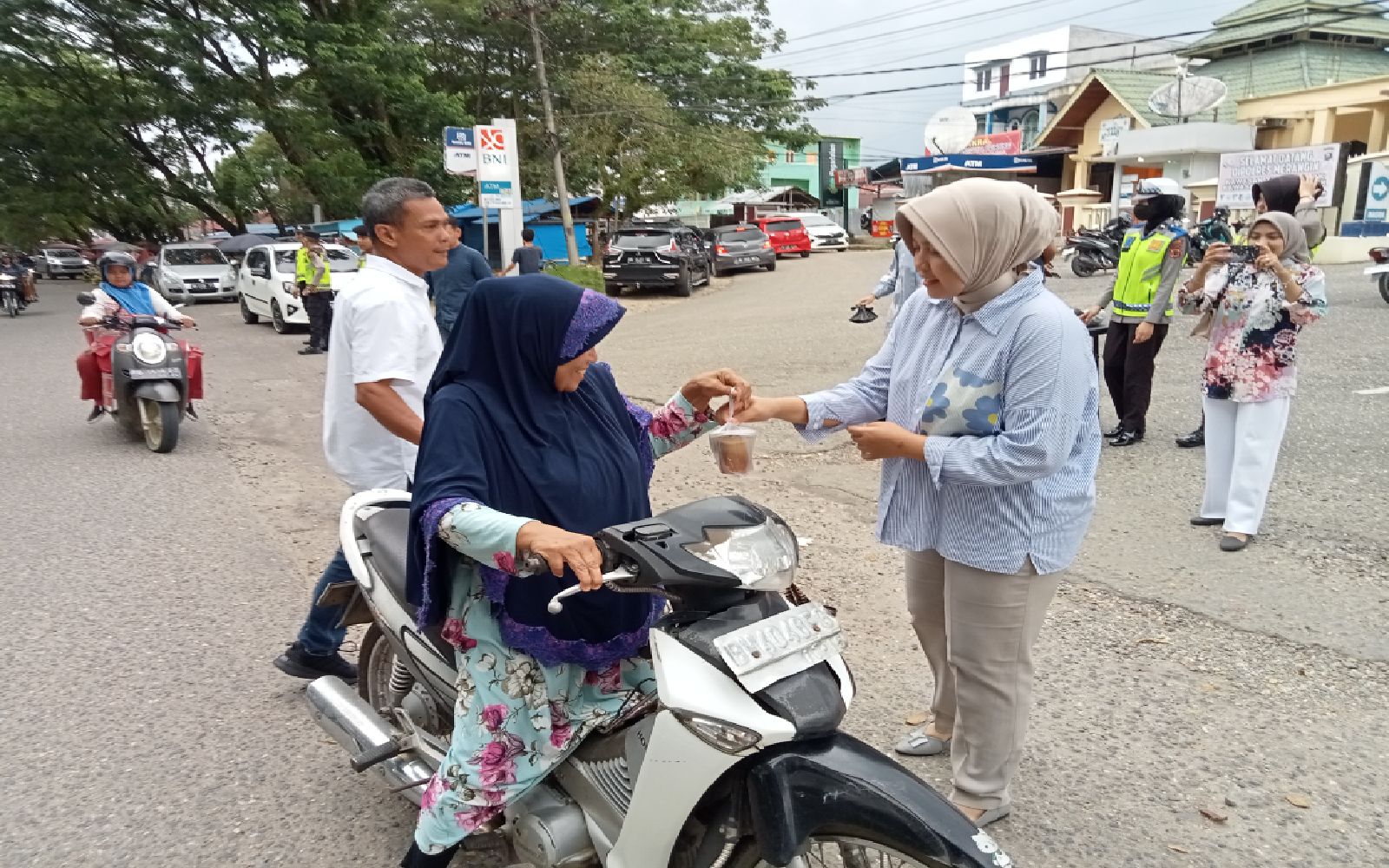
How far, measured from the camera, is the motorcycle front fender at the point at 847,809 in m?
1.58

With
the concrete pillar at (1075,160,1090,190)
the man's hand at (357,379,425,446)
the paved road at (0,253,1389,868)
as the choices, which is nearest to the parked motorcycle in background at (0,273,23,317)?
the paved road at (0,253,1389,868)

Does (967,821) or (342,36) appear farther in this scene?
(342,36)

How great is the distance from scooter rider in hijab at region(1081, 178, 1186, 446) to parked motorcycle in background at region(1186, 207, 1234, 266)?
0.81ft

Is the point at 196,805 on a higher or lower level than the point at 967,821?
lower

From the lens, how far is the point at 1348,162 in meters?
20.1

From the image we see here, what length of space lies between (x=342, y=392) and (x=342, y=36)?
72.1 ft

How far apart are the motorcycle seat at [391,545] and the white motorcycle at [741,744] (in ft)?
2.53

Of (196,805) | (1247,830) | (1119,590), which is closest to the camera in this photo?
(1247,830)

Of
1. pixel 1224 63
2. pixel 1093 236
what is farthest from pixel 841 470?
pixel 1224 63

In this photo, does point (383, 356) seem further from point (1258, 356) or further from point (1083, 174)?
point (1083, 174)

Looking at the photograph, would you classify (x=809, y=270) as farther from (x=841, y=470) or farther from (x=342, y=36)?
(x=841, y=470)

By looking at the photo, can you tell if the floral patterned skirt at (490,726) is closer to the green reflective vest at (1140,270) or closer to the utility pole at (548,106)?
the green reflective vest at (1140,270)

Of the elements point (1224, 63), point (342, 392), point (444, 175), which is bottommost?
point (342, 392)

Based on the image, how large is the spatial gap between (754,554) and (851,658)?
205cm
